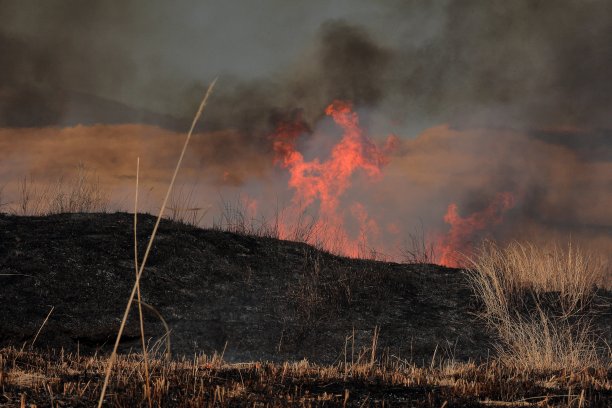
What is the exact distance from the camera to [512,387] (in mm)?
4730

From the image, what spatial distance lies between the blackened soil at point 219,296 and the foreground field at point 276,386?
139 centimetres

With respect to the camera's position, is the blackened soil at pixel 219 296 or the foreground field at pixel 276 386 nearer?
the foreground field at pixel 276 386

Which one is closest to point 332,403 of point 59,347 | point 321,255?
point 59,347

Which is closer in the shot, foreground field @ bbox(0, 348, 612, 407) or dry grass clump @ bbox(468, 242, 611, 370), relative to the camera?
foreground field @ bbox(0, 348, 612, 407)

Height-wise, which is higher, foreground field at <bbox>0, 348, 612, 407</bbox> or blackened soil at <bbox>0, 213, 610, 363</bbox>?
blackened soil at <bbox>0, 213, 610, 363</bbox>

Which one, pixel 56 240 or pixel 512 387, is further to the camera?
pixel 56 240

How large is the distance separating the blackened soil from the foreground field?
1.39m

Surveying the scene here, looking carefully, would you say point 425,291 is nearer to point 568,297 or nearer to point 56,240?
point 568,297

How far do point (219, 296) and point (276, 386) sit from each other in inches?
159

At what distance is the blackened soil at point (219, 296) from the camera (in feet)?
23.3

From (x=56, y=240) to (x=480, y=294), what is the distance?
Result: 19.7 ft

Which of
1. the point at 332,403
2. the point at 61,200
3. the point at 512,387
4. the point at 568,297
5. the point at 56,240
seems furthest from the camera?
the point at 61,200

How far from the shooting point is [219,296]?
825cm

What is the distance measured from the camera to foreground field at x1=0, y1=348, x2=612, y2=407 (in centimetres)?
375
